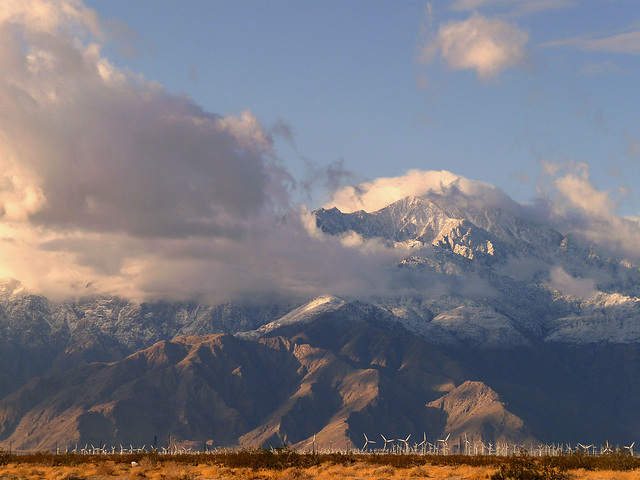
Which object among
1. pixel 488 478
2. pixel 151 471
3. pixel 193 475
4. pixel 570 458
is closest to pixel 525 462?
pixel 488 478

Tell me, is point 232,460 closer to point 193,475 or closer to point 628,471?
point 193,475

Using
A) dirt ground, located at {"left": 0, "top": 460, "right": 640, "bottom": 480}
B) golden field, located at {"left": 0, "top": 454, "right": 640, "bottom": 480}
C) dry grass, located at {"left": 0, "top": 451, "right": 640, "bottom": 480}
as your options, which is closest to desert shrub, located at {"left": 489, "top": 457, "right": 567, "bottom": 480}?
golden field, located at {"left": 0, "top": 454, "right": 640, "bottom": 480}

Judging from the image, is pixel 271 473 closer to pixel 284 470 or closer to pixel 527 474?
pixel 284 470

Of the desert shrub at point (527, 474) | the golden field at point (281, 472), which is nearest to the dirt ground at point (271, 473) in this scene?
the golden field at point (281, 472)

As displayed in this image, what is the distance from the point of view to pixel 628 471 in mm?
120000

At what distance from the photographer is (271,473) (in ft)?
369

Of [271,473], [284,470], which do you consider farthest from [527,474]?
[284,470]

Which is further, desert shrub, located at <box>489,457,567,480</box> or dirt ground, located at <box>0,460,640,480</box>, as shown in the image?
dirt ground, located at <box>0,460,640,480</box>

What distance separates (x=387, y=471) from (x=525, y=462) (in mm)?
20601

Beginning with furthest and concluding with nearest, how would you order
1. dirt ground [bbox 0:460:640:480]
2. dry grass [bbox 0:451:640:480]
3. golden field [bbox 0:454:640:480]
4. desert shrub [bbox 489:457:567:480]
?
1. dry grass [bbox 0:451:640:480]
2. golden field [bbox 0:454:640:480]
3. dirt ground [bbox 0:460:640:480]
4. desert shrub [bbox 489:457:567:480]

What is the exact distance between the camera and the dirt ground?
360ft

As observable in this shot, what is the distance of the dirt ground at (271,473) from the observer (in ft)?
360

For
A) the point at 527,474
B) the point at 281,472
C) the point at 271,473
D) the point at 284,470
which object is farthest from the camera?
the point at 284,470

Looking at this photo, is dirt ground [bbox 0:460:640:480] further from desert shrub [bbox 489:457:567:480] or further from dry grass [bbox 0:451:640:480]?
desert shrub [bbox 489:457:567:480]
